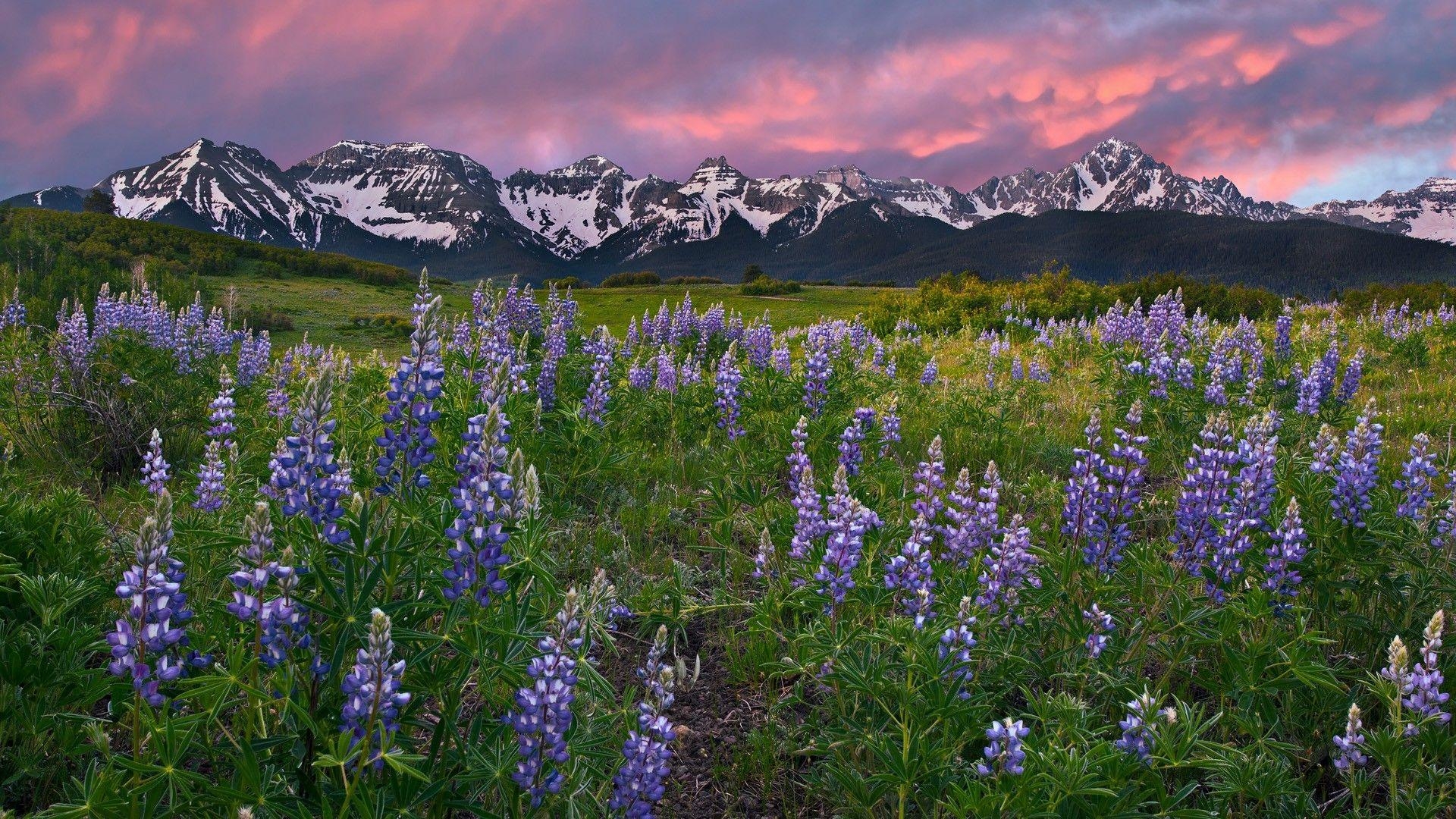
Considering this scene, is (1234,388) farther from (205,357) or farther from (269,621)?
(205,357)

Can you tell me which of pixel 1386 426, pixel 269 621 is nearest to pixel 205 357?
pixel 269 621

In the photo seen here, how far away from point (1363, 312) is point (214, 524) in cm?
2258

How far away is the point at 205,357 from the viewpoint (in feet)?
27.3

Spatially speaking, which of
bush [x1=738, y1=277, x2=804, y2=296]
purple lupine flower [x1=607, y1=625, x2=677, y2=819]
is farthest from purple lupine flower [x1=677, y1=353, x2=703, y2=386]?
bush [x1=738, y1=277, x2=804, y2=296]

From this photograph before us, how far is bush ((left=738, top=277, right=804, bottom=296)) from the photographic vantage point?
35.6 meters

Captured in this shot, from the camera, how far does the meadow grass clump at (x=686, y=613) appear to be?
2.13 metres

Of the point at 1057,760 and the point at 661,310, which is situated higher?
the point at 661,310

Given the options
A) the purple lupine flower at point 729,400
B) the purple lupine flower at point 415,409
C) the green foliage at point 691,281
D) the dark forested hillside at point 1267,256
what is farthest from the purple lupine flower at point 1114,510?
the dark forested hillside at point 1267,256

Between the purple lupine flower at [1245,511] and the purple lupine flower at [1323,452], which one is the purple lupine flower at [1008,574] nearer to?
the purple lupine flower at [1245,511]

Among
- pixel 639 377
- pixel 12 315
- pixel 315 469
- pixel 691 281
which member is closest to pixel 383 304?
pixel 12 315

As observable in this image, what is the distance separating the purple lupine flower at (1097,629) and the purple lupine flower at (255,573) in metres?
2.90

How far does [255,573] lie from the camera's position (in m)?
1.98

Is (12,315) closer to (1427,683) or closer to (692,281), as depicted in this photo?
(1427,683)

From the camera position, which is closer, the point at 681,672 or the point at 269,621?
the point at 269,621
